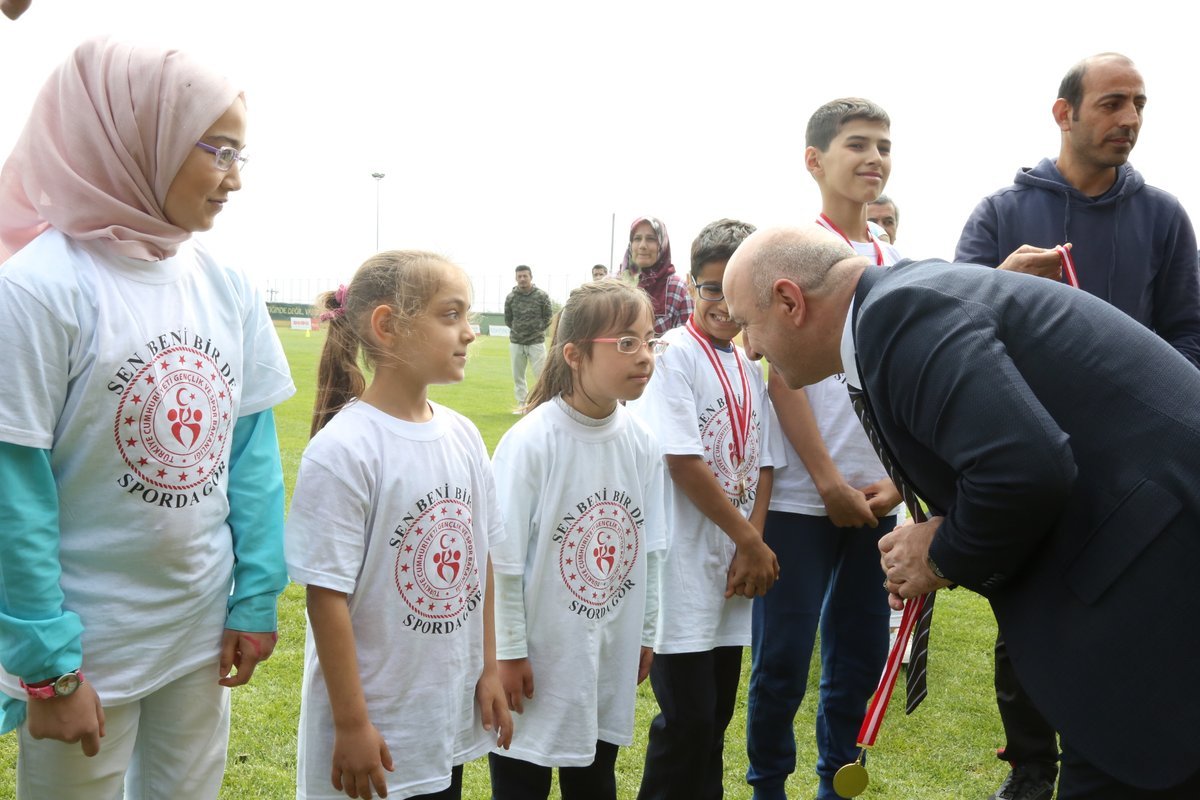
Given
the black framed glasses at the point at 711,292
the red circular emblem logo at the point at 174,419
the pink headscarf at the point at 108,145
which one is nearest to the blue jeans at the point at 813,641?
the black framed glasses at the point at 711,292

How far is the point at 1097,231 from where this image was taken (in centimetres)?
353

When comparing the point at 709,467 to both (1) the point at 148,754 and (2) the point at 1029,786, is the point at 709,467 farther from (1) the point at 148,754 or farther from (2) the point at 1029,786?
(1) the point at 148,754

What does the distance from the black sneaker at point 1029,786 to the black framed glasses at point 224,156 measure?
10.7 ft

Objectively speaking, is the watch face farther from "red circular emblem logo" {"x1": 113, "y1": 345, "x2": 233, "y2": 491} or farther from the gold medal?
the gold medal

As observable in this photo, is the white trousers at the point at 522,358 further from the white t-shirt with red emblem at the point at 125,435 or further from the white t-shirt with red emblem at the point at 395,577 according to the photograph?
the white t-shirt with red emblem at the point at 125,435

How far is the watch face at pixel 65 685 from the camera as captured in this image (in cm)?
197

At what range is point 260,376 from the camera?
2.51 meters

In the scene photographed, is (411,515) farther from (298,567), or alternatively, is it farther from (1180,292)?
(1180,292)

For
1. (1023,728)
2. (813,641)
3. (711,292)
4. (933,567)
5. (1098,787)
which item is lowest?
(1023,728)

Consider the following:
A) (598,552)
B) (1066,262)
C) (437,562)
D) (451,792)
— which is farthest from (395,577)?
(1066,262)

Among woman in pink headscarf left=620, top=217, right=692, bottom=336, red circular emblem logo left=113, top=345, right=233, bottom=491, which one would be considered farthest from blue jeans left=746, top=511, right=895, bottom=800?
red circular emblem logo left=113, top=345, right=233, bottom=491

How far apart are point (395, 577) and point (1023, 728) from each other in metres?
2.44

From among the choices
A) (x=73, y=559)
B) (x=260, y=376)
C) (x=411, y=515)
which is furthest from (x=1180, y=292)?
(x=73, y=559)

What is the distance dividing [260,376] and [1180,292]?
10.2 feet
